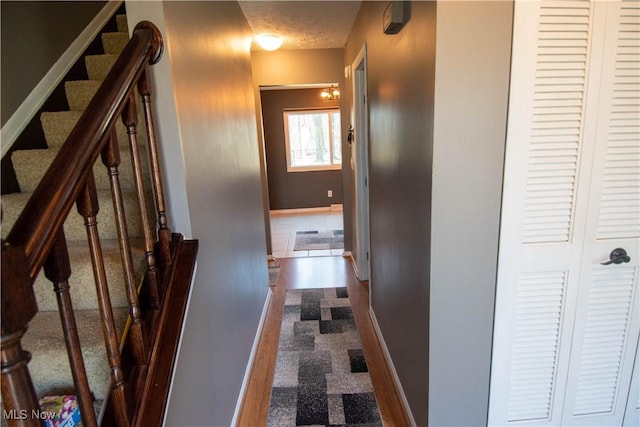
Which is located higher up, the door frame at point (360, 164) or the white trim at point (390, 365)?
the door frame at point (360, 164)

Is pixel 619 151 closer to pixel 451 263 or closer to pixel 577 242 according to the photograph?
pixel 577 242

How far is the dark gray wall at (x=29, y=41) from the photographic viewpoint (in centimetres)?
167

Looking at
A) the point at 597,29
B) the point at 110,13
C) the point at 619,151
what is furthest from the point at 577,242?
the point at 110,13

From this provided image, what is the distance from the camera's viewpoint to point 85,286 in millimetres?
1221

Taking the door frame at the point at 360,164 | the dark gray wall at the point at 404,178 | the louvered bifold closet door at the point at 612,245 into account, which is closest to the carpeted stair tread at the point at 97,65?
the dark gray wall at the point at 404,178

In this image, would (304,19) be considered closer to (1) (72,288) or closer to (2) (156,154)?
(2) (156,154)

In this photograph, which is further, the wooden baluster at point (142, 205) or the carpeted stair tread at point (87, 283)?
the carpeted stair tread at point (87, 283)

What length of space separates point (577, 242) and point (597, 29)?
30.9 inches

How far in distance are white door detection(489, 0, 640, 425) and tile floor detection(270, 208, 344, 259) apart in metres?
3.13

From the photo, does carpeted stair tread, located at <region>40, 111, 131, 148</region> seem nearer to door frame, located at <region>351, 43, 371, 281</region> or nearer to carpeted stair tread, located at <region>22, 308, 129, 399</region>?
carpeted stair tread, located at <region>22, 308, 129, 399</region>

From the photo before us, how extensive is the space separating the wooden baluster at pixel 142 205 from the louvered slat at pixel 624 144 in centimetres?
167

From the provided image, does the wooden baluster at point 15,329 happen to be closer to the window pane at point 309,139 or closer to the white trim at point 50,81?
the white trim at point 50,81

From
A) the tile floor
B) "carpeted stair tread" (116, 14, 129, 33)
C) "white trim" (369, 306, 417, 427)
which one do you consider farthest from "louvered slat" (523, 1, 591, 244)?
the tile floor

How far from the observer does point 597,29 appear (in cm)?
118
